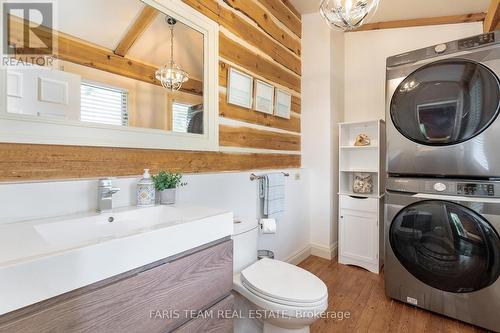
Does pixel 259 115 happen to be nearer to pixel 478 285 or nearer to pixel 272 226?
pixel 272 226

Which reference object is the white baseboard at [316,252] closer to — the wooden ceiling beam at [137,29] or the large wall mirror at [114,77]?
the large wall mirror at [114,77]

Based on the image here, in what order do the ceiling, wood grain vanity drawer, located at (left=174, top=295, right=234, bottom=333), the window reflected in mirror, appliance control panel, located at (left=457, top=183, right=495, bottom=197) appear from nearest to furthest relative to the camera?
wood grain vanity drawer, located at (left=174, top=295, right=234, bottom=333)
the window reflected in mirror
appliance control panel, located at (left=457, top=183, right=495, bottom=197)
the ceiling

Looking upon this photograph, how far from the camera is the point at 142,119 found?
1.33 metres

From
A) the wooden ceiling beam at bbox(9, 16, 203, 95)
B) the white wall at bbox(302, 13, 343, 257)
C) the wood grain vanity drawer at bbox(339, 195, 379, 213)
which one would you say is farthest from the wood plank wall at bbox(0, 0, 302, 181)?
the wood grain vanity drawer at bbox(339, 195, 379, 213)

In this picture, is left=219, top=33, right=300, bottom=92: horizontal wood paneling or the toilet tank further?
left=219, top=33, right=300, bottom=92: horizontal wood paneling

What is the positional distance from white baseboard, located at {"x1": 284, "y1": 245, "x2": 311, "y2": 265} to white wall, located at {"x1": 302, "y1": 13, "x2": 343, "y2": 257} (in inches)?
3.9

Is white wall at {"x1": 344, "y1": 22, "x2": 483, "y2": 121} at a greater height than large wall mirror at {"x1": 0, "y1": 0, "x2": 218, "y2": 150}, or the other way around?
white wall at {"x1": 344, "y1": 22, "x2": 483, "y2": 121}

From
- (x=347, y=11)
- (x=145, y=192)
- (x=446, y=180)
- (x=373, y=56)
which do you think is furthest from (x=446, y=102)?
(x=145, y=192)

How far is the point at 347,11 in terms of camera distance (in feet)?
5.47

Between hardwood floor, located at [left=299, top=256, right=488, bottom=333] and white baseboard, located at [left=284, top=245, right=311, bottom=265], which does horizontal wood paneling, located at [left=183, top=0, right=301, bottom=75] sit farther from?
hardwood floor, located at [left=299, top=256, right=488, bottom=333]

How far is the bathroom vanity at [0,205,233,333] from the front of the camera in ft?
1.81

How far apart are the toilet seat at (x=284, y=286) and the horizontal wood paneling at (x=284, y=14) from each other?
89.0 inches

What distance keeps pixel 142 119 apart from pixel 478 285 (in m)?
2.32

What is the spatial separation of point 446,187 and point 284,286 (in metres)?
1.32
